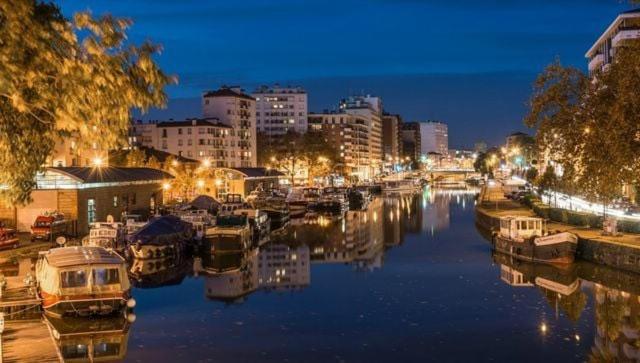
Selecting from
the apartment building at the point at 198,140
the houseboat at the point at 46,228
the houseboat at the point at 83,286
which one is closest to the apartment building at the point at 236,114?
the apartment building at the point at 198,140

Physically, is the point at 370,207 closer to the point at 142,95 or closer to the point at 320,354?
the point at 320,354

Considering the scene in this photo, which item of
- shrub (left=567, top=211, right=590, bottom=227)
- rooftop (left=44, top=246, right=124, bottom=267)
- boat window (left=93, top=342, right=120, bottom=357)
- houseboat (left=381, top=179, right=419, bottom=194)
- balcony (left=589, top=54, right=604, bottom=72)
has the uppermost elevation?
balcony (left=589, top=54, right=604, bottom=72)

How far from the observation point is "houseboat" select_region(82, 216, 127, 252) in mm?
47281

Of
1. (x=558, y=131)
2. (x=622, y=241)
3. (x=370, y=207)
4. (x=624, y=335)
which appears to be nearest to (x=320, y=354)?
(x=624, y=335)

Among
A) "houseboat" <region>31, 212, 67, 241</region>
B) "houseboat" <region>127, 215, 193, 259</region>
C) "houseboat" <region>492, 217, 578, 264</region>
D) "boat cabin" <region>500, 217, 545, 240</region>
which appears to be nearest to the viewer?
"houseboat" <region>492, 217, 578, 264</region>

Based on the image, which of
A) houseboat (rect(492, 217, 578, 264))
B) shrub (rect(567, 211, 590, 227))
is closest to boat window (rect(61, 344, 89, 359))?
houseboat (rect(492, 217, 578, 264))

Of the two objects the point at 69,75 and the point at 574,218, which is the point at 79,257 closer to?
the point at 69,75

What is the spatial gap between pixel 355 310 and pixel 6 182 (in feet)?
72.3

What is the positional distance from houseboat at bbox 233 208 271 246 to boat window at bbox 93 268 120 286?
30.9m

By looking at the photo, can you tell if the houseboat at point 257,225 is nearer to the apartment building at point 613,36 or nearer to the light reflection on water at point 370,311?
the light reflection on water at point 370,311

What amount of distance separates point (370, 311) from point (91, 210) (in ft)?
108

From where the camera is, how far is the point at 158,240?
48719mm

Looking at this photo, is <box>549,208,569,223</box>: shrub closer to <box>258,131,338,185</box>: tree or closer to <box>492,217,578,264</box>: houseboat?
<box>492,217,578,264</box>: houseboat

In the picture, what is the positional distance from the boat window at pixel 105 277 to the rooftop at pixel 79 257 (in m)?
0.44
